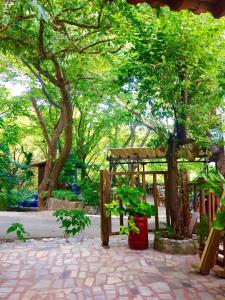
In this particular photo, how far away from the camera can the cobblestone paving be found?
129 inches

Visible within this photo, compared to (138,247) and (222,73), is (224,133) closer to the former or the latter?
(222,73)

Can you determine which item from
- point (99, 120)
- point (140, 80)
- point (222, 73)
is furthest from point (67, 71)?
point (222, 73)

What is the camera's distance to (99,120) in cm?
1515

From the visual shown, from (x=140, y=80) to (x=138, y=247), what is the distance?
9.46 ft

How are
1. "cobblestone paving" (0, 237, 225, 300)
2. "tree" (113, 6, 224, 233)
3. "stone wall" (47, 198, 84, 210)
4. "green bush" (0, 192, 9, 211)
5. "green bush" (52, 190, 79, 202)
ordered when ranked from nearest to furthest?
"cobblestone paving" (0, 237, 225, 300)
"tree" (113, 6, 224, 233)
"stone wall" (47, 198, 84, 210)
"green bush" (52, 190, 79, 202)
"green bush" (0, 192, 9, 211)

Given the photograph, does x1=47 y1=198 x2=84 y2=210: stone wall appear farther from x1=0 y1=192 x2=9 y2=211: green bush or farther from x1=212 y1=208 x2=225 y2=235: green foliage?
x1=212 y1=208 x2=225 y2=235: green foliage

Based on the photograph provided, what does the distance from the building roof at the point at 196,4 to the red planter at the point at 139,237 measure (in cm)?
350

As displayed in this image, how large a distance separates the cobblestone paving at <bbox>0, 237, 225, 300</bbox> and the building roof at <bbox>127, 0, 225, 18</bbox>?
283 cm

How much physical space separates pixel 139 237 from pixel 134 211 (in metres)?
0.44

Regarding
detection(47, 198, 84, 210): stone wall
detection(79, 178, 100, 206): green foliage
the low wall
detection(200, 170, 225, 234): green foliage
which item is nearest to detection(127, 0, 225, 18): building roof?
detection(200, 170, 225, 234): green foliage

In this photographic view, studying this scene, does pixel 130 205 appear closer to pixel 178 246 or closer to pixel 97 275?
pixel 178 246

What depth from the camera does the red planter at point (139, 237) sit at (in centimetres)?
511

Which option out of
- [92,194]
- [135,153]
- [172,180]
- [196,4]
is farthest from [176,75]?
[92,194]

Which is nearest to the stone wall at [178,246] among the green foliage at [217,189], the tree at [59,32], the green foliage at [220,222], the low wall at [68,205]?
the green foliage at [217,189]
